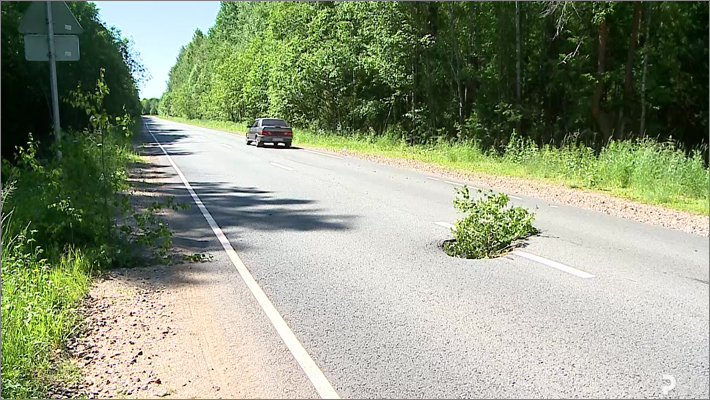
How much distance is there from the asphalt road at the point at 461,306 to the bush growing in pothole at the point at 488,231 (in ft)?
1.10

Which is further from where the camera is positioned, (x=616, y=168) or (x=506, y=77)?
(x=506, y=77)

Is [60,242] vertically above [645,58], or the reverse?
[645,58]

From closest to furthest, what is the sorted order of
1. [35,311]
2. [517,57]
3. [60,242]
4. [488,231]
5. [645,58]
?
[35,311] < [60,242] < [488,231] < [645,58] < [517,57]

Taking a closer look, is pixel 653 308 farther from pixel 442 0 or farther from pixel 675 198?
pixel 442 0

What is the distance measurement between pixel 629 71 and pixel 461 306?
2586cm

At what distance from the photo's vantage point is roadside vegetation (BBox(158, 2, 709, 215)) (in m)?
26.8

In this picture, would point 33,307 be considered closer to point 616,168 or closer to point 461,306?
point 461,306

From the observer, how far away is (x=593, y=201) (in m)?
12.4

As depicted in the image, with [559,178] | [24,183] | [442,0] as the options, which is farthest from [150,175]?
[442,0]

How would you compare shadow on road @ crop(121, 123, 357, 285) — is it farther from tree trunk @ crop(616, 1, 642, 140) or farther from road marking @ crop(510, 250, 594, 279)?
tree trunk @ crop(616, 1, 642, 140)

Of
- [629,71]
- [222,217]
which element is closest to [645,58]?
[629,71]

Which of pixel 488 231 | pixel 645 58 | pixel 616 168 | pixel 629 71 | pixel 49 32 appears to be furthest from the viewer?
pixel 629 71

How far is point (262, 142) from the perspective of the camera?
1323 inches

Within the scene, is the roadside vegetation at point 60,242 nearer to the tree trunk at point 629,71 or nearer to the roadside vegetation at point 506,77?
the roadside vegetation at point 506,77
